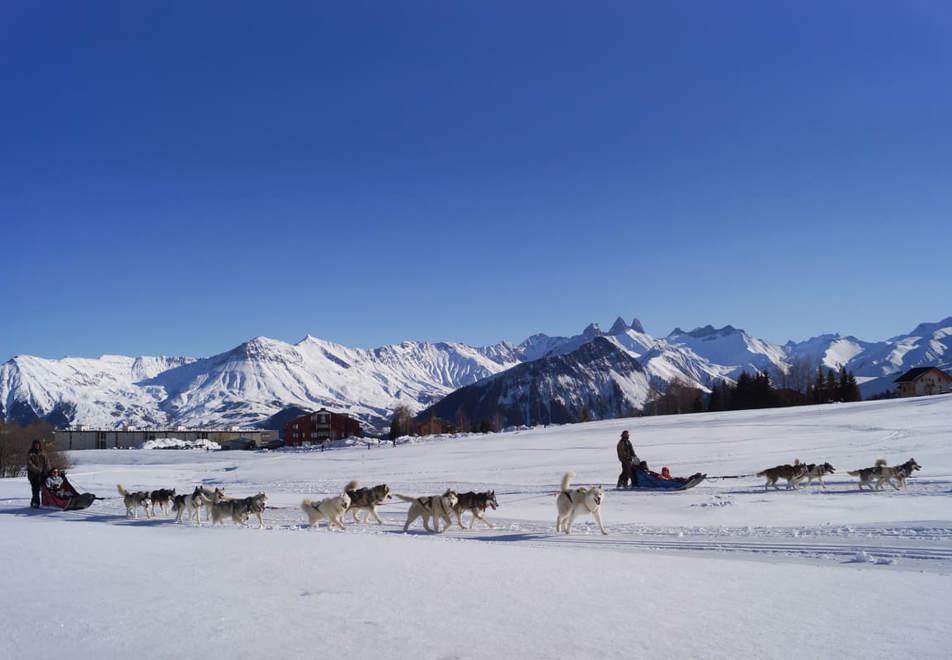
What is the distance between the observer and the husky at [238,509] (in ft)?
48.8

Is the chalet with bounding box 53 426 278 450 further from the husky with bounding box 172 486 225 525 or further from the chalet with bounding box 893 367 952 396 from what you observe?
the chalet with bounding box 893 367 952 396

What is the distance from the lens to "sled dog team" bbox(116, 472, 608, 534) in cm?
1219

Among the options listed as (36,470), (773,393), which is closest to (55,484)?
(36,470)

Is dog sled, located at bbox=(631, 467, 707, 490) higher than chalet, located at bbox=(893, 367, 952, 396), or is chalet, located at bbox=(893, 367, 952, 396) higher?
chalet, located at bbox=(893, 367, 952, 396)

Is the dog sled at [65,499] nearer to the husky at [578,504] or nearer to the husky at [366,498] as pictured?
the husky at [366,498]

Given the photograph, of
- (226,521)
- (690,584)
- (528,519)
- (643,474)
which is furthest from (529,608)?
(643,474)

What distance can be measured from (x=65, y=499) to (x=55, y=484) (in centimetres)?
93

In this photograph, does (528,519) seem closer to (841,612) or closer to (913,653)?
(841,612)

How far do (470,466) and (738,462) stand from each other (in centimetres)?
1331

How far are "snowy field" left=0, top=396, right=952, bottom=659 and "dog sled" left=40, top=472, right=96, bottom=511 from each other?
127cm

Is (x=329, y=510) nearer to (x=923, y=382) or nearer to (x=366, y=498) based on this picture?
(x=366, y=498)

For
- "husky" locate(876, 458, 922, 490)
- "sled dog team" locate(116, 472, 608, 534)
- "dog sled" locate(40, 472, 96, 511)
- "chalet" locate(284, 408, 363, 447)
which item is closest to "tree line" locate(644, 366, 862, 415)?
"chalet" locate(284, 408, 363, 447)

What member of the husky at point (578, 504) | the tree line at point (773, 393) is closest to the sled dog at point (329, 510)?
the husky at point (578, 504)

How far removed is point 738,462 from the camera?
27.9 meters
